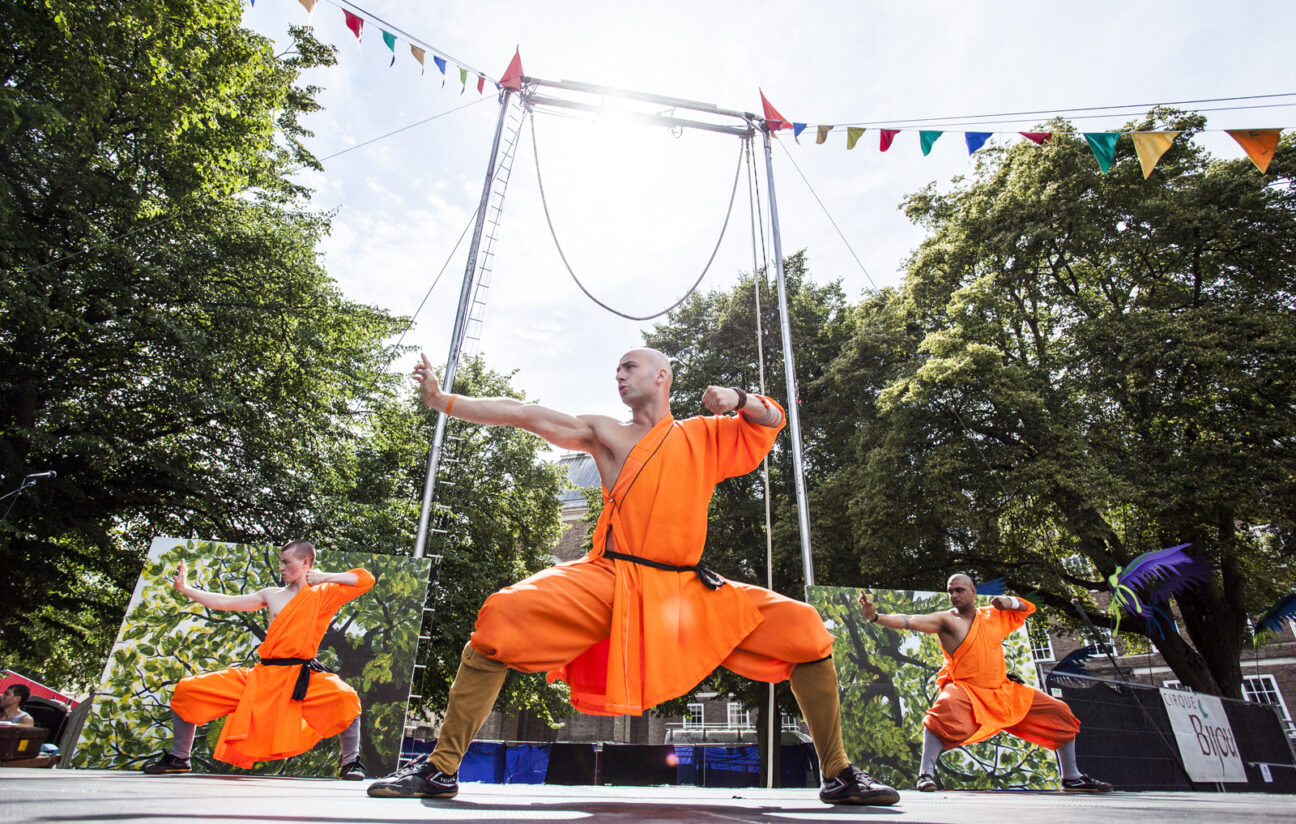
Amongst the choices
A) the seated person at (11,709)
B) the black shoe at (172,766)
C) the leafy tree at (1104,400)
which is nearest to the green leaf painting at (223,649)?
the black shoe at (172,766)

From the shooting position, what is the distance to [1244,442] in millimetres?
12047

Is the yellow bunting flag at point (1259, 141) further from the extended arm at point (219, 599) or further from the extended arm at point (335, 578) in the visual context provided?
the extended arm at point (219, 599)

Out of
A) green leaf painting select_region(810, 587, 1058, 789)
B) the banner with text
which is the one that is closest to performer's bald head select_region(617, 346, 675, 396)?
green leaf painting select_region(810, 587, 1058, 789)

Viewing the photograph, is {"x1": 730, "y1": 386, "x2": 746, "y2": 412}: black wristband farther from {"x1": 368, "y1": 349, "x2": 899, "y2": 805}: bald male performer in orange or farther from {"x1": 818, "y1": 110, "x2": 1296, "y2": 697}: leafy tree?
{"x1": 818, "y1": 110, "x2": 1296, "y2": 697}: leafy tree

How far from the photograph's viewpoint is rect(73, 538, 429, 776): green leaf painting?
6.10m

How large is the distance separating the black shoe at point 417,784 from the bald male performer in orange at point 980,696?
4093 millimetres

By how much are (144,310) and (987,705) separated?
11673mm

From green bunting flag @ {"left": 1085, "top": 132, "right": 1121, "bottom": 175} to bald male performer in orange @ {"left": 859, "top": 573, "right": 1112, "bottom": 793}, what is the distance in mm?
4511

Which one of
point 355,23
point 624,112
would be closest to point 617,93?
point 624,112

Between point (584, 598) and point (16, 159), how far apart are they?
1119 cm

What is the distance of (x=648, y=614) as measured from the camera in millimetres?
2686

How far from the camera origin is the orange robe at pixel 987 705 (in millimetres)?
5848

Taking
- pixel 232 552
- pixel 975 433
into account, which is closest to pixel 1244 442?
pixel 975 433

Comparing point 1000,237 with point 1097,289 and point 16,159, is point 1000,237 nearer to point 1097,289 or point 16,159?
point 1097,289
